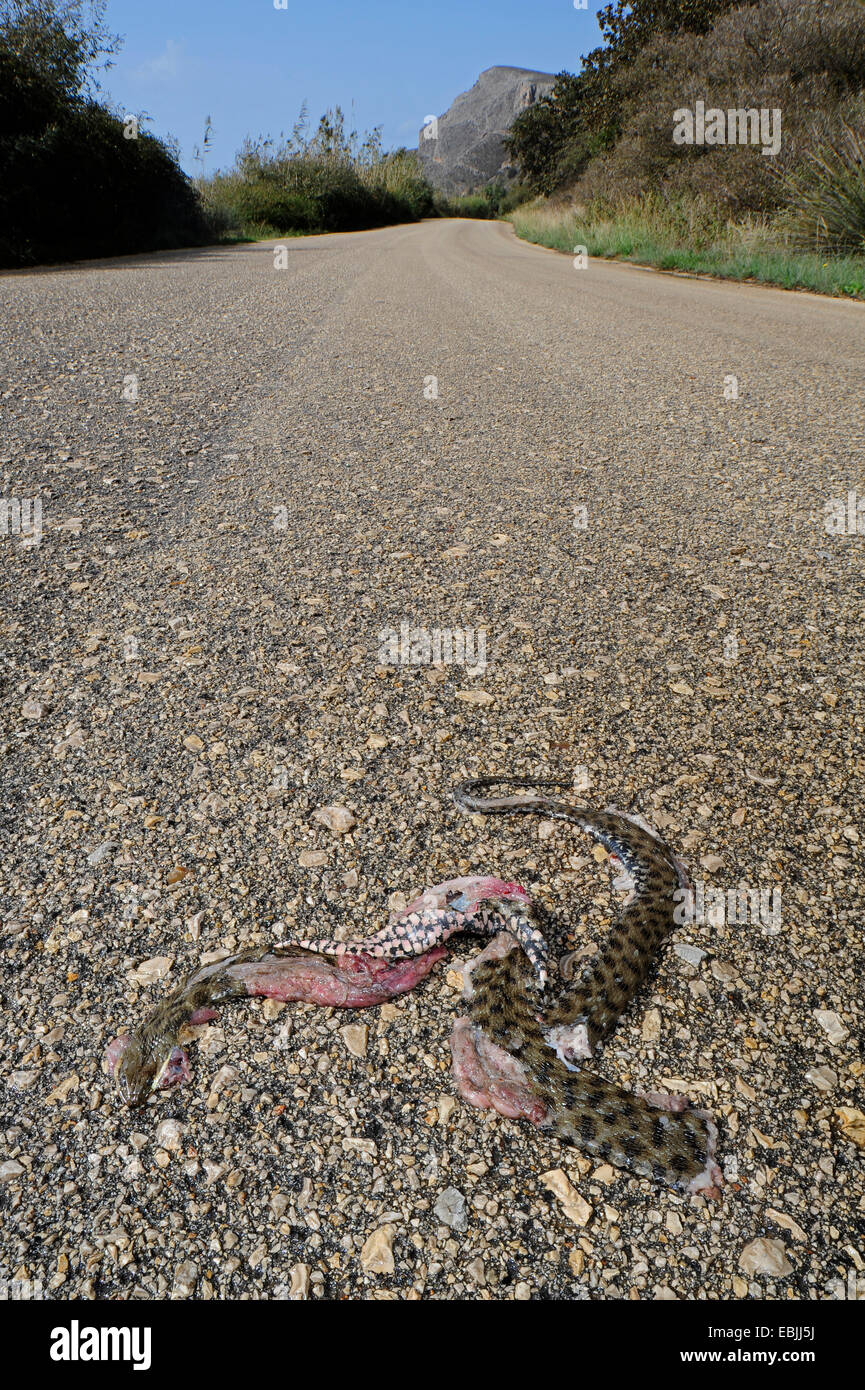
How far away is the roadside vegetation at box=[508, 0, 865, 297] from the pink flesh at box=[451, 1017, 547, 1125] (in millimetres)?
12088

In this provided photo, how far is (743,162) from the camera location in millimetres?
15344

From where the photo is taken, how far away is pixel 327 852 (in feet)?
6.54

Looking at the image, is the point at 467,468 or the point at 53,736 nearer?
the point at 53,736

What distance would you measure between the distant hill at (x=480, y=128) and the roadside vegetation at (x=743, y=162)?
108 m

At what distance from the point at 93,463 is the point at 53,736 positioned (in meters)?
2.53

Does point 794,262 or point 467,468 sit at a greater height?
point 794,262

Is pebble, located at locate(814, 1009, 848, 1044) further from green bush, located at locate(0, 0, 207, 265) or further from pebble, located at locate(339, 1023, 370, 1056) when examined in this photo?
green bush, located at locate(0, 0, 207, 265)

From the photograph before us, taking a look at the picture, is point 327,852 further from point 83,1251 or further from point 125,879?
point 83,1251

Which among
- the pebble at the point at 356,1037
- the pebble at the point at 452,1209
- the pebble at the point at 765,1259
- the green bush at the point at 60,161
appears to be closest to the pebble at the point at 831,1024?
the pebble at the point at 765,1259

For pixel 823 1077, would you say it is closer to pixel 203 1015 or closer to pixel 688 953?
pixel 688 953

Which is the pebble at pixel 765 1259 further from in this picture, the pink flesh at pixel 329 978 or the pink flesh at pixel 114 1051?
the pink flesh at pixel 114 1051
